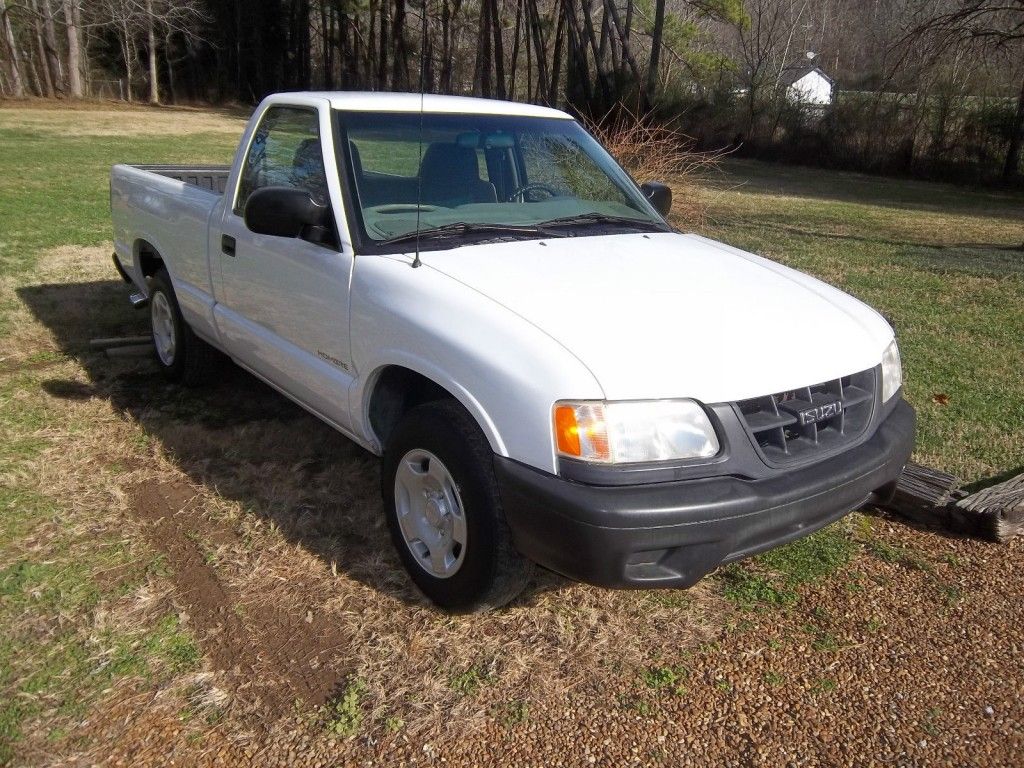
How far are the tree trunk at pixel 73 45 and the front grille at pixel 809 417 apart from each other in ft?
155

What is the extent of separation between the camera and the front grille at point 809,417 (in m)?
2.76

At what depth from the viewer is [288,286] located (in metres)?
3.82

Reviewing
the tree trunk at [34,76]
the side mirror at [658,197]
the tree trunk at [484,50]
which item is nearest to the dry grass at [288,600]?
the side mirror at [658,197]

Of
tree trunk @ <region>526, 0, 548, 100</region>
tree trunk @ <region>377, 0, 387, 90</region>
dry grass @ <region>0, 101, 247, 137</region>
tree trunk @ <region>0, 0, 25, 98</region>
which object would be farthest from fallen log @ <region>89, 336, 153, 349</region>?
tree trunk @ <region>0, 0, 25, 98</region>

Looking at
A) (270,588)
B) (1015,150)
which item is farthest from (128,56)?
(270,588)

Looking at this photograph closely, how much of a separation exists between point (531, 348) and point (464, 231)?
106 centimetres

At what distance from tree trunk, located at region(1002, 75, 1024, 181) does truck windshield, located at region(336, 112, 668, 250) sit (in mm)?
22313

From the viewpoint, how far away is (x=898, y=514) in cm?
410

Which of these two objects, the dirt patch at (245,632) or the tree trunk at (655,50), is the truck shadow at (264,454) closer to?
the dirt patch at (245,632)

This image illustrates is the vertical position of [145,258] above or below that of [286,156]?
below

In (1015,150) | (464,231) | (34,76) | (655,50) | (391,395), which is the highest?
(655,50)

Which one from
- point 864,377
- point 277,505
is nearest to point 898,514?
point 864,377

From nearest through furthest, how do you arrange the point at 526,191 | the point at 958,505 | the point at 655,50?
the point at 958,505 < the point at 526,191 < the point at 655,50

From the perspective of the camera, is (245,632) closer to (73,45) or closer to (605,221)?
(605,221)
